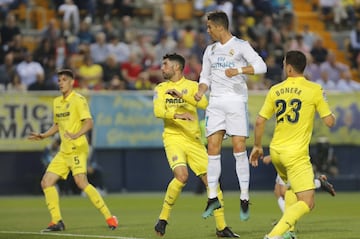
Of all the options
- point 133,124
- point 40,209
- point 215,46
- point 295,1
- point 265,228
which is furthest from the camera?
point 295,1

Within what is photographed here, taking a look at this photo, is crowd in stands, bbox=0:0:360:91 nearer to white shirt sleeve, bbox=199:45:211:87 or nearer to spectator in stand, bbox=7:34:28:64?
spectator in stand, bbox=7:34:28:64

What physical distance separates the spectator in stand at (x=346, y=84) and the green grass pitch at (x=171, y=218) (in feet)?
11.8

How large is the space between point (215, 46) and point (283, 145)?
249 centimetres

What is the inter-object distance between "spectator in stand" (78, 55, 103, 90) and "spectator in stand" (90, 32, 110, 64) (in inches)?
23.3

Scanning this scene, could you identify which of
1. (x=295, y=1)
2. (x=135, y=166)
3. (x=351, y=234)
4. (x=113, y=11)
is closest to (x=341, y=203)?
(x=135, y=166)

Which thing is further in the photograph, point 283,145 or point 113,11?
point 113,11

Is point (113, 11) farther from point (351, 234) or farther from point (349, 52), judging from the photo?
point (351, 234)

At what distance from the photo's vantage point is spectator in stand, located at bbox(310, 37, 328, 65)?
31141mm

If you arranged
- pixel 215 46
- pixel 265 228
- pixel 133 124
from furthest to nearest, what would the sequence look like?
pixel 133 124 < pixel 265 228 < pixel 215 46

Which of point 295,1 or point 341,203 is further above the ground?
point 295,1

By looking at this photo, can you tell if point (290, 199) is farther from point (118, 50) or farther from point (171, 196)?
point (118, 50)

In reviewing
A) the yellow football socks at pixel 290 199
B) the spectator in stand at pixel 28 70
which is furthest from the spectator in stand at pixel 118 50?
the yellow football socks at pixel 290 199

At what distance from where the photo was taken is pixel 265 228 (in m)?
17.1

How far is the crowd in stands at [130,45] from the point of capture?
94.4 feet
